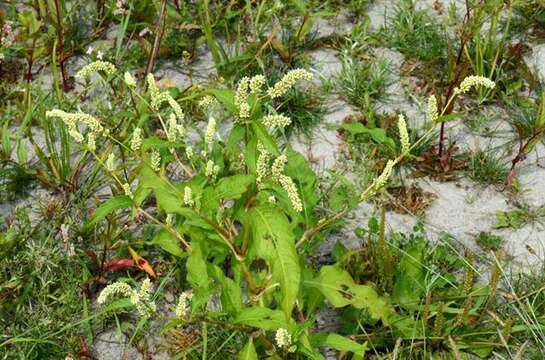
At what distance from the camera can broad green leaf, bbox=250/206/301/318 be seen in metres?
2.40

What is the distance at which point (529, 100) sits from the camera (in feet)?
14.3

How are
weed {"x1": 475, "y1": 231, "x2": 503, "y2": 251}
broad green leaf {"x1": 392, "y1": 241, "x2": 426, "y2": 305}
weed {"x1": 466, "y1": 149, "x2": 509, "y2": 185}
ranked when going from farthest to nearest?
weed {"x1": 466, "y1": 149, "x2": 509, "y2": 185}, weed {"x1": 475, "y1": 231, "x2": 503, "y2": 251}, broad green leaf {"x1": 392, "y1": 241, "x2": 426, "y2": 305}

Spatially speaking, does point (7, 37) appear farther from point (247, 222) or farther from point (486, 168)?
point (486, 168)

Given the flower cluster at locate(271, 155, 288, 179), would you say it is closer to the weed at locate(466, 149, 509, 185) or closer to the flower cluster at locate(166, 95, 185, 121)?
the flower cluster at locate(166, 95, 185, 121)

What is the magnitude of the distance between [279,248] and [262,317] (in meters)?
0.33

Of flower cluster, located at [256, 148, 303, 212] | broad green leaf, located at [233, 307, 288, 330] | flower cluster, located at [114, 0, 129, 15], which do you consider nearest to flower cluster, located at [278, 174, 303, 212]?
flower cluster, located at [256, 148, 303, 212]

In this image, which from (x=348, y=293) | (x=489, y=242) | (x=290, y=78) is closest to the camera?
(x=290, y=78)

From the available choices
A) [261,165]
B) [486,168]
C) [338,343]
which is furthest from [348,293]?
[486,168]

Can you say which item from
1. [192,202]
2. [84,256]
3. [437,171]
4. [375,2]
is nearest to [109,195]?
[84,256]

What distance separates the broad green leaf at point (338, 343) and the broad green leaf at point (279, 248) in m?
0.51

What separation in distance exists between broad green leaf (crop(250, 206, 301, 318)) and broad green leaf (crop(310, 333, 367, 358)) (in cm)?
51

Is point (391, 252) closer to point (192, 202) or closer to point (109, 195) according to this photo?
point (192, 202)

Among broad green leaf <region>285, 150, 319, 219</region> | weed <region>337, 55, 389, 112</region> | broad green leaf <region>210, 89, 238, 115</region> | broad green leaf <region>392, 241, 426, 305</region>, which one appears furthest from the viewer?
weed <region>337, 55, 389, 112</region>

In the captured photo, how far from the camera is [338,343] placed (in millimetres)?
2871
